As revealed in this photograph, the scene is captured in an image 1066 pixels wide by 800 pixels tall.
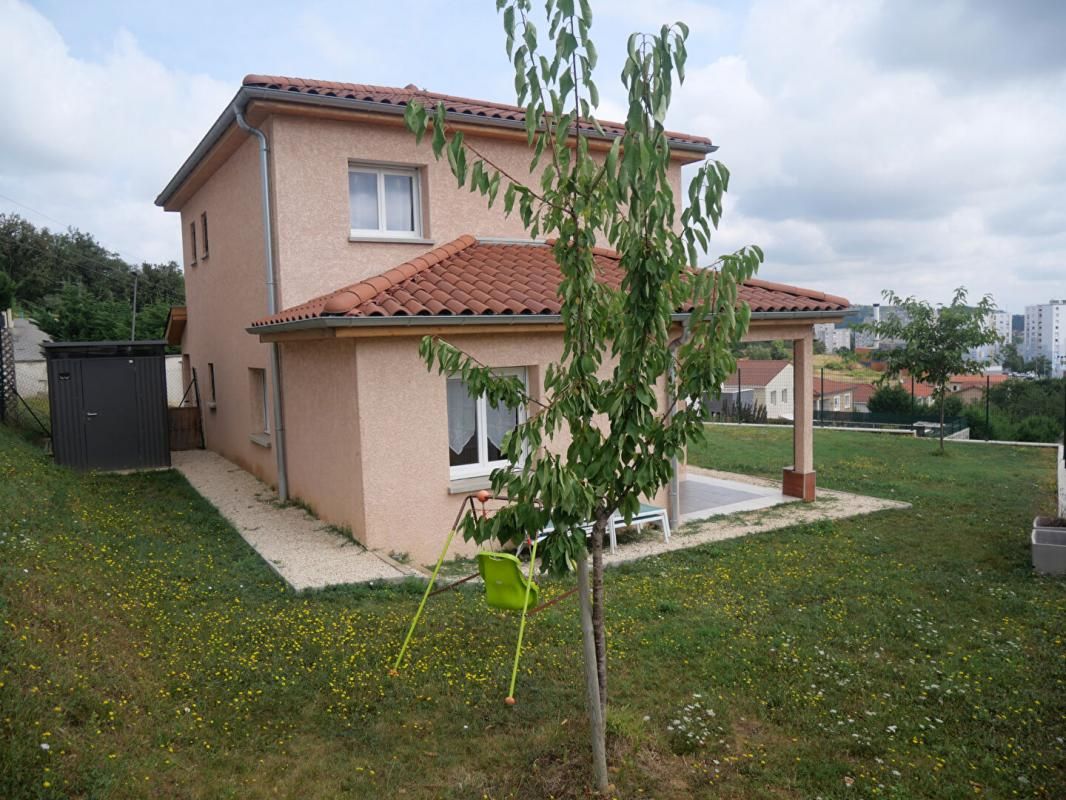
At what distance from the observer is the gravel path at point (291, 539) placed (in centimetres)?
762

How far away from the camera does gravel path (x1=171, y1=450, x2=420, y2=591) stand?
7.62 m

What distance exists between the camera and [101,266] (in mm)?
52875

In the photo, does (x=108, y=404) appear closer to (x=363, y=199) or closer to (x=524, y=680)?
(x=363, y=199)

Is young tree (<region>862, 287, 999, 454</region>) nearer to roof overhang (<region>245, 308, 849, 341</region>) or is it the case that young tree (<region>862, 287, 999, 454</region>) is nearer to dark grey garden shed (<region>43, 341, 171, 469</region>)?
roof overhang (<region>245, 308, 849, 341</region>)

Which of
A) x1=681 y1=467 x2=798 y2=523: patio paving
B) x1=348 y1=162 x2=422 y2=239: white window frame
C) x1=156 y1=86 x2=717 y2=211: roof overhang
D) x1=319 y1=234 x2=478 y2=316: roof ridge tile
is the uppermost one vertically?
x1=156 y1=86 x2=717 y2=211: roof overhang

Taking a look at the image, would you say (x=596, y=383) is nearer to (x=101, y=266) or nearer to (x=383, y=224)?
(x=383, y=224)

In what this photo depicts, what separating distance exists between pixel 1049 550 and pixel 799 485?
165 inches

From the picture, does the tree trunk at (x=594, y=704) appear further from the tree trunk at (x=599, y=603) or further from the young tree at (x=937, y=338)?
the young tree at (x=937, y=338)

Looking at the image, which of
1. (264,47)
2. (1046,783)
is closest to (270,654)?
(1046,783)

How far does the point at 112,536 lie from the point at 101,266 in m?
52.4

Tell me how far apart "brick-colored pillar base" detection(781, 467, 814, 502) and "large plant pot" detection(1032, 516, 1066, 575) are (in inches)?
155

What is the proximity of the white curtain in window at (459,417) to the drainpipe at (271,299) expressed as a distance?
3.38 m

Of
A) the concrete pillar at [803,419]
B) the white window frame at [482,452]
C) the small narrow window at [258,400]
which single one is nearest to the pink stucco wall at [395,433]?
the white window frame at [482,452]

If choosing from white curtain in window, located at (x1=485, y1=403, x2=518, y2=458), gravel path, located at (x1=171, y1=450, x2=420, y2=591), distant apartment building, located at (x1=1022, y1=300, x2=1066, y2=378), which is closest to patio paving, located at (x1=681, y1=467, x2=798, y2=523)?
white curtain in window, located at (x1=485, y1=403, x2=518, y2=458)
